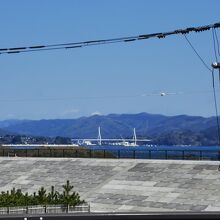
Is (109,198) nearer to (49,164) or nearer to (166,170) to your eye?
(166,170)

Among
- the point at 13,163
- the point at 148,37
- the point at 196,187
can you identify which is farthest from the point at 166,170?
the point at 148,37

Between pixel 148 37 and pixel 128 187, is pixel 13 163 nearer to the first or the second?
pixel 128 187

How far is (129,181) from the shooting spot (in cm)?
4438

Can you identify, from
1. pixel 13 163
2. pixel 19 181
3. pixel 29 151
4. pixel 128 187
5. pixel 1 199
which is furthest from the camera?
pixel 29 151

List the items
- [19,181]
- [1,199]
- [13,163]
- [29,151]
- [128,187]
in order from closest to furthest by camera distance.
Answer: [1,199] → [128,187] → [19,181] → [13,163] → [29,151]

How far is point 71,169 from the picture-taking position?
52.2 m

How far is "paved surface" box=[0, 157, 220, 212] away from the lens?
124 ft

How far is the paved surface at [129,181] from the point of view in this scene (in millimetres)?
37812

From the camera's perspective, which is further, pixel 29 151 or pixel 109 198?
pixel 29 151

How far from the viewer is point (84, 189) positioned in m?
45.4

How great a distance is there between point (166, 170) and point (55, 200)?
12049 mm

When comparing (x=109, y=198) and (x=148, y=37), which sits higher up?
(x=148, y=37)

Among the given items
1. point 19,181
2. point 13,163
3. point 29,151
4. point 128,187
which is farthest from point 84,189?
point 29,151

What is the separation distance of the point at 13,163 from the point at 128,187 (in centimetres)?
1934
